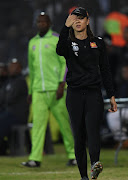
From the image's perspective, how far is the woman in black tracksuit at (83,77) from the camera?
6.88 m

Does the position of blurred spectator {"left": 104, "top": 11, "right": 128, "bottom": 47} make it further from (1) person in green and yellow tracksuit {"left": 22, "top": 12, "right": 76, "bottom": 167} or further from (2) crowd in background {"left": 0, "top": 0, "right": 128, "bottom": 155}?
(1) person in green and yellow tracksuit {"left": 22, "top": 12, "right": 76, "bottom": 167}

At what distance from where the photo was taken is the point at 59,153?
12773 millimetres

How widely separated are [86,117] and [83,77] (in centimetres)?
43

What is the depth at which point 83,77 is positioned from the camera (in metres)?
6.88

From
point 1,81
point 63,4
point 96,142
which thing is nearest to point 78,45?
point 96,142

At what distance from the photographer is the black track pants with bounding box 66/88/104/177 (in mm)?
6895

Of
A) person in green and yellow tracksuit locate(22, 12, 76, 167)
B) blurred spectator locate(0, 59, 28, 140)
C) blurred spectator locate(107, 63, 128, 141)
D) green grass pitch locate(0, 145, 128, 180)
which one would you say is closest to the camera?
green grass pitch locate(0, 145, 128, 180)

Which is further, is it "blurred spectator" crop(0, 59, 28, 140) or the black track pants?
"blurred spectator" crop(0, 59, 28, 140)

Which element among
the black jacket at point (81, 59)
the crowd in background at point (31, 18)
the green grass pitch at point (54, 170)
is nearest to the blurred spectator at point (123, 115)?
the green grass pitch at point (54, 170)

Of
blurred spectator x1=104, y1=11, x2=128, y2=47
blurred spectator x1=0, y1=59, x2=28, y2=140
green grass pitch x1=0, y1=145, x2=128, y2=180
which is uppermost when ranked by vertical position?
blurred spectator x1=104, y1=11, x2=128, y2=47

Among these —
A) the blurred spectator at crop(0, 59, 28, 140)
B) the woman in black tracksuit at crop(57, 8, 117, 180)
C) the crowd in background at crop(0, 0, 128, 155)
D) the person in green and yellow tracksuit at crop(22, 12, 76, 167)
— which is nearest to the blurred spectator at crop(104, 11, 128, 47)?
the crowd in background at crop(0, 0, 128, 155)

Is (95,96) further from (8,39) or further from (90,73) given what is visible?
(8,39)

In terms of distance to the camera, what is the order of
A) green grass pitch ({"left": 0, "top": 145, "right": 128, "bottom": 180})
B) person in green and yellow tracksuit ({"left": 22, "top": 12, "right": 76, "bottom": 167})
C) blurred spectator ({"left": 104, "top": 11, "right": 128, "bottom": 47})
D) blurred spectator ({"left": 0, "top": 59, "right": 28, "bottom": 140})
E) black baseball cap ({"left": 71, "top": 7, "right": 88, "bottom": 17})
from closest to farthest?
black baseball cap ({"left": 71, "top": 7, "right": 88, "bottom": 17})
green grass pitch ({"left": 0, "top": 145, "right": 128, "bottom": 180})
person in green and yellow tracksuit ({"left": 22, "top": 12, "right": 76, "bottom": 167})
blurred spectator ({"left": 0, "top": 59, "right": 28, "bottom": 140})
blurred spectator ({"left": 104, "top": 11, "right": 128, "bottom": 47})

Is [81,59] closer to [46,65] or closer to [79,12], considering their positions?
[79,12]
